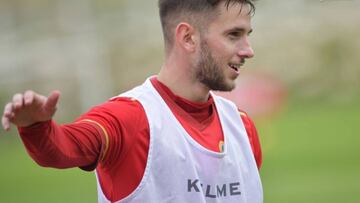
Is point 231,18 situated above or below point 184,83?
above

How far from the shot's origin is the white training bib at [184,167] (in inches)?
195

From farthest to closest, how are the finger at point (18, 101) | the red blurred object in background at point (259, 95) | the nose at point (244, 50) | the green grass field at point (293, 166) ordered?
the red blurred object in background at point (259, 95) < the green grass field at point (293, 166) < the nose at point (244, 50) < the finger at point (18, 101)

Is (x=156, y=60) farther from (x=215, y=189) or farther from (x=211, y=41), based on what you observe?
(x=215, y=189)

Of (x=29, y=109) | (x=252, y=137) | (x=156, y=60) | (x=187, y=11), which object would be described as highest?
(x=156, y=60)

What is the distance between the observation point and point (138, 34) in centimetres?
2391

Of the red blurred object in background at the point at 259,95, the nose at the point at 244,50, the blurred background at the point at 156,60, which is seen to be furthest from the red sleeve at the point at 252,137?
the blurred background at the point at 156,60

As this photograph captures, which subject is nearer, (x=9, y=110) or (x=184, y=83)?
(x=9, y=110)

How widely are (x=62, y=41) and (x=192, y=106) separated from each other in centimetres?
1795

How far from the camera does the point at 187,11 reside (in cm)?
540

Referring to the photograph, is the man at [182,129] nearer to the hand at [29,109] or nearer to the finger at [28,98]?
the hand at [29,109]

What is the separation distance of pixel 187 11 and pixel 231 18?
0.88 ft

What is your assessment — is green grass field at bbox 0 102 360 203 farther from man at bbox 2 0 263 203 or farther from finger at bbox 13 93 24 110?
finger at bbox 13 93 24 110

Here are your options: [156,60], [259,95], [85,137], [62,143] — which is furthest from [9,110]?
[156,60]

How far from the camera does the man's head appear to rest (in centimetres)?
524
